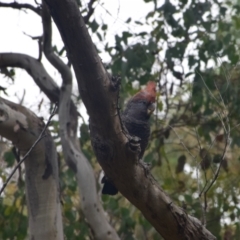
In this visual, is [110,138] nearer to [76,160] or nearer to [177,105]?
[76,160]

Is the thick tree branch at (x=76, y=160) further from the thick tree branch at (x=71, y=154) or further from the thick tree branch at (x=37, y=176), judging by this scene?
the thick tree branch at (x=37, y=176)

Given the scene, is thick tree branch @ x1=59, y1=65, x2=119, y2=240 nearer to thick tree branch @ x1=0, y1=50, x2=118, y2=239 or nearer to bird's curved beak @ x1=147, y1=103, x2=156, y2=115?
thick tree branch @ x1=0, y1=50, x2=118, y2=239

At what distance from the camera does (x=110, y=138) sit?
2818mm

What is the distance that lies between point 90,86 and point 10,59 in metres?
1.91

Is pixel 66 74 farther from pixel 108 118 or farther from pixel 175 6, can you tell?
pixel 108 118

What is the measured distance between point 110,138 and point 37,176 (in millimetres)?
1247

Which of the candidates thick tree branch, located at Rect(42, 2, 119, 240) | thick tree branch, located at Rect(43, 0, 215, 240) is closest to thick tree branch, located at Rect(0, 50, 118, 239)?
thick tree branch, located at Rect(42, 2, 119, 240)

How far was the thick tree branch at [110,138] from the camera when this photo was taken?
2598 millimetres

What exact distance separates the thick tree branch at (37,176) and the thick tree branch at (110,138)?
90cm

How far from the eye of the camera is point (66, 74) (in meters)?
4.65

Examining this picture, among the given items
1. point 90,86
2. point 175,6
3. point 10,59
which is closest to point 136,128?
point 10,59

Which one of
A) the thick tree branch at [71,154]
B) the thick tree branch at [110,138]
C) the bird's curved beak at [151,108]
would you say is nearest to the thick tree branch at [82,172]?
the thick tree branch at [71,154]

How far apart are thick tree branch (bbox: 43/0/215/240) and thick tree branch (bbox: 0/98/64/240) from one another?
2.96 ft

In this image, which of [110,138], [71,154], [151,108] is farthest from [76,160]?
[110,138]
